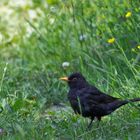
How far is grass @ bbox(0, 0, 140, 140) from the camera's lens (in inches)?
247

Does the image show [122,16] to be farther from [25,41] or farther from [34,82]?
[25,41]

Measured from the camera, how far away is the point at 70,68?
8.66 meters

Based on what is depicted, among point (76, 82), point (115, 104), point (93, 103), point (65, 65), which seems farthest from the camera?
point (65, 65)

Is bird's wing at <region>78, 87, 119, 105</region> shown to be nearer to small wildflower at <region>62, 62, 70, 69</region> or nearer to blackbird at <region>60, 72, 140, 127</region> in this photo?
blackbird at <region>60, 72, 140, 127</region>

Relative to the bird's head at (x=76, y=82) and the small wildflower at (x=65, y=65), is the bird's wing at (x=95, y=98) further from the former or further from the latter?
the small wildflower at (x=65, y=65)

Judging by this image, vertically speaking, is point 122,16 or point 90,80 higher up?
point 122,16

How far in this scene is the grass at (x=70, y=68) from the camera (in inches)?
247

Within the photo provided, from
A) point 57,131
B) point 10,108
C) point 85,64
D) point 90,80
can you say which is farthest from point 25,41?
point 57,131

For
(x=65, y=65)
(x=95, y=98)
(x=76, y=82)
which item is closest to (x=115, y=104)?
(x=95, y=98)

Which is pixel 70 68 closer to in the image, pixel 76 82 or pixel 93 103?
pixel 76 82

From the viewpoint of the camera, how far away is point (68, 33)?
30.4 feet

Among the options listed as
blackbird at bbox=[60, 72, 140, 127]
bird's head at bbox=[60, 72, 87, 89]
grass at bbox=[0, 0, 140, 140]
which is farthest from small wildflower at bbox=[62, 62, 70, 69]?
blackbird at bbox=[60, 72, 140, 127]

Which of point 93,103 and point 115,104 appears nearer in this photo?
point 115,104

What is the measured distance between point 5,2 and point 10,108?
6.24m
